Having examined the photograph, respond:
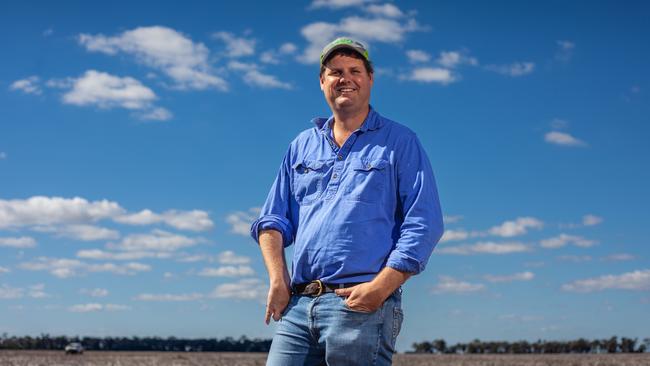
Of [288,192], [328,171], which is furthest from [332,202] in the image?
[288,192]

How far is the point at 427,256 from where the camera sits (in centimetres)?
372

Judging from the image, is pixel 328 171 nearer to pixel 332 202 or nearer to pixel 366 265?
pixel 332 202

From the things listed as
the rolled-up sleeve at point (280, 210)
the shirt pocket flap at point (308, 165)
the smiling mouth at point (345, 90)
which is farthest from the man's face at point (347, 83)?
the rolled-up sleeve at point (280, 210)

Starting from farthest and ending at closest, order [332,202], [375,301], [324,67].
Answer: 1. [324,67]
2. [332,202]
3. [375,301]

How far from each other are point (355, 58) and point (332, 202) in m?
0.75

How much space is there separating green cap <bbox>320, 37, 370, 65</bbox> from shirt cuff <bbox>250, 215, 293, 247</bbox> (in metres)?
0.86

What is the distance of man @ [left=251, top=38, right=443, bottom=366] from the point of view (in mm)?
3629

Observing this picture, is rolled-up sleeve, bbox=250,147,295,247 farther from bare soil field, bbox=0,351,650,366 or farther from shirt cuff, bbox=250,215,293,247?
bare soil field, bbox=0,351,650,366

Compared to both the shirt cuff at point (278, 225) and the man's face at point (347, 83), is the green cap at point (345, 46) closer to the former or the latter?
the man's face at point (347, 83)

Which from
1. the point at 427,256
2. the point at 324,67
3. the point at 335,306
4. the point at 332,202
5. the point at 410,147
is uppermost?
the point at 324,67

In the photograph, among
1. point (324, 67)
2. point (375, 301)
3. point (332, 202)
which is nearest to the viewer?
point (375, 301)

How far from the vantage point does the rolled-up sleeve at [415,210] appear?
3.64m

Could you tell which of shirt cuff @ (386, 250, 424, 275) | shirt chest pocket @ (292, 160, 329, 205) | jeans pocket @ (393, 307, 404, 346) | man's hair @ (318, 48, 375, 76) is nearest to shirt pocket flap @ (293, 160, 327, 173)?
shirt chest pocket @ (292, 160, 329, 205)

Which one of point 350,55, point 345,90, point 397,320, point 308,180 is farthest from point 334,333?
point 350,55
